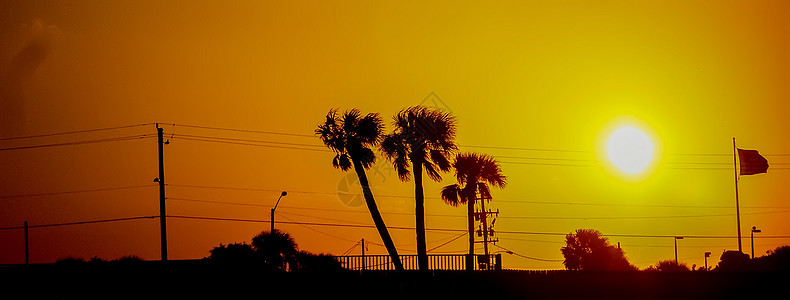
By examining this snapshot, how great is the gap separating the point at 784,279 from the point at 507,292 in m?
12.1

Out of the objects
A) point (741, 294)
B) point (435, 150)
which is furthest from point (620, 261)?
point (741, 294)

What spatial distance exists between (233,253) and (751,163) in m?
38.8

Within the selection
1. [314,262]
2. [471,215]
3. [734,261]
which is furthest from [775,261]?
[314,262]

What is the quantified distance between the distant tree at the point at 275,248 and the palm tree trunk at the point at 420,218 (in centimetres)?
964

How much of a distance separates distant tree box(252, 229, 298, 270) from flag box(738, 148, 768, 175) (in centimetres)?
3292

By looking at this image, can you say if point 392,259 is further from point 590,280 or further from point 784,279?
point 784,279

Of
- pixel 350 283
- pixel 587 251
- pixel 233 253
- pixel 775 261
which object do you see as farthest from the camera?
pixel 587 251

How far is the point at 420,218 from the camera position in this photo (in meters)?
60.0

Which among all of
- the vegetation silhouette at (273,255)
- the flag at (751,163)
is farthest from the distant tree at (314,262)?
the flag at (751,163)

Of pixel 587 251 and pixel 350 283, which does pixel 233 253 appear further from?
pixel 587 251

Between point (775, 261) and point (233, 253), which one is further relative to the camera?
point (775, 261)

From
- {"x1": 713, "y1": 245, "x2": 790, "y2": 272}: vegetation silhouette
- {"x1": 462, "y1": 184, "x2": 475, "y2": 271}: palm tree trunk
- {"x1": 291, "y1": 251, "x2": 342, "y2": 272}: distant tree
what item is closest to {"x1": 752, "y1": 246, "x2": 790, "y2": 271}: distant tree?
{"x1": 713, "y1": 245, "x2": 790, "y2": 272}: vegetation silhouette

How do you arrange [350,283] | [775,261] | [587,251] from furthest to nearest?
[587,251], [775,261], [350,283]

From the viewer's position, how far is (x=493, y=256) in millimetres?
59125
